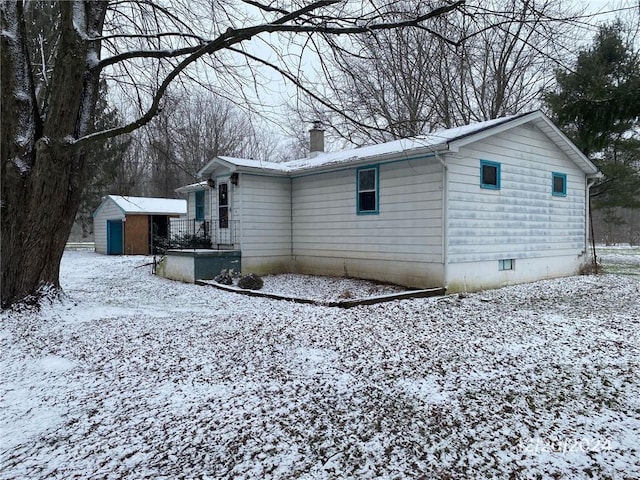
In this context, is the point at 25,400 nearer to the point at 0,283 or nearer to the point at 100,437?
the point at 100,437

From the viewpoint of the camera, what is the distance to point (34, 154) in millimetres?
6844

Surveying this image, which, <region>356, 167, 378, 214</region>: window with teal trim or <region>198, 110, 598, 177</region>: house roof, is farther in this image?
<region>356, 167, 378, 214</region>: window with teal trim

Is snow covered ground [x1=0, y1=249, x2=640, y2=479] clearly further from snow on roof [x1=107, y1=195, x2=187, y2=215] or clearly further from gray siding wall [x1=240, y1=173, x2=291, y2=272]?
snow on roof [x1=107, y1=195, x2=187, y2=215]

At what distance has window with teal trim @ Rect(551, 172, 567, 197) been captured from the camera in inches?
449

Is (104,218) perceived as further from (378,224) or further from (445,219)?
(445,219)

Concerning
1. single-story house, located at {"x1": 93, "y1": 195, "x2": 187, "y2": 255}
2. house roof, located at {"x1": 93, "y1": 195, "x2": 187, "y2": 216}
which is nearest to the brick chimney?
single-story house, located at {"x1": 93, "y1": 195, "x2": 187, "y2": 255}

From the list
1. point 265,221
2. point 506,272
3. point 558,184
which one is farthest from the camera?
point 265,221

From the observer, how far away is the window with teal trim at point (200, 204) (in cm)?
1456

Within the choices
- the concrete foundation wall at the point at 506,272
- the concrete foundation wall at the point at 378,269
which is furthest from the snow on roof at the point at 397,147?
the concrete foundation wall at the point at 506,272

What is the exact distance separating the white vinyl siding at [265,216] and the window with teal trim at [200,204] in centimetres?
362

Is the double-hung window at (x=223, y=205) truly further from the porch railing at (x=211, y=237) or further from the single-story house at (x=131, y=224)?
the single-story house at (x=131, y=224)

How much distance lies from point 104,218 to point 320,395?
23226 mm

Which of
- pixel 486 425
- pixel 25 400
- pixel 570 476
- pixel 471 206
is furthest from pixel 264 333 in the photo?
pixel 471 206

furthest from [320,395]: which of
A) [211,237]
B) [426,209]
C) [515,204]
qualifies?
[211,237]
